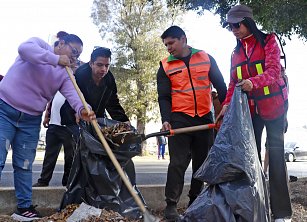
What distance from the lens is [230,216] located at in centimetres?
253

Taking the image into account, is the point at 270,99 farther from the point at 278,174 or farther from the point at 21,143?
the point at 21,143

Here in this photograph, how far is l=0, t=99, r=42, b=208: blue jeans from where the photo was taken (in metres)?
3.32

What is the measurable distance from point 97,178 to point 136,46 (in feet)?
65.8

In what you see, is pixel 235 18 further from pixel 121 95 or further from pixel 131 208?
pixel 121 95

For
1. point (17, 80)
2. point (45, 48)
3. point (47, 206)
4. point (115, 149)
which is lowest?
point (47, 206)

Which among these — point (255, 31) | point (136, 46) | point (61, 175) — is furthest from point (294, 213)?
point (136, 46)

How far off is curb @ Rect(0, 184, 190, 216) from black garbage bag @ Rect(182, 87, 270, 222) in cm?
151

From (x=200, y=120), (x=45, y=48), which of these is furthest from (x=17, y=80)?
(x=200, y=120)

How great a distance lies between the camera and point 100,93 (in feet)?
12.8

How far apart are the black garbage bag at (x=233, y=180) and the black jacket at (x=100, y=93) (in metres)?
1.47

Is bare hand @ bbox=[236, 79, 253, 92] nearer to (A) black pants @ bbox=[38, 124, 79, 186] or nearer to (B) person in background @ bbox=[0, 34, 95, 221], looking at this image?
(B) person in background @ bbox=[0, 34, 95, 221]

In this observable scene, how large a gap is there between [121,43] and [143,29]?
1559mm

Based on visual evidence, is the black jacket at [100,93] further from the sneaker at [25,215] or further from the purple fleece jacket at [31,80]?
the sneaker at [25,215]

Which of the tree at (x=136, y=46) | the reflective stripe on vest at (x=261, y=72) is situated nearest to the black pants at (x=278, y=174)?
the reflective stripe on vest at (x=261, y=72)
